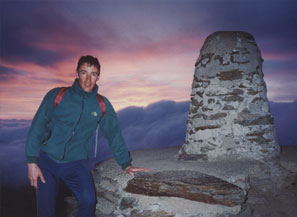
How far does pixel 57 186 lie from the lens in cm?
189

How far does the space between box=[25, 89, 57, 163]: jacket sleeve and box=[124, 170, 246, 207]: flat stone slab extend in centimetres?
129

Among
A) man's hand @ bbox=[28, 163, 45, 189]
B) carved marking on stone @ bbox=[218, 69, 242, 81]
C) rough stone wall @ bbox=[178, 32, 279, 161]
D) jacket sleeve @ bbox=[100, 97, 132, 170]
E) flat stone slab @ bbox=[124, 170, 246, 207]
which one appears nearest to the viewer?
man's hand @ bbox=[28, 163, 45, 189]

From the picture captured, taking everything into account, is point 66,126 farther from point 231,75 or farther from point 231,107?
point 231,75

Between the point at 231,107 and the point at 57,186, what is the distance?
2.73 meters

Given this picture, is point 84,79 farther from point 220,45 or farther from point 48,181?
point 220,45

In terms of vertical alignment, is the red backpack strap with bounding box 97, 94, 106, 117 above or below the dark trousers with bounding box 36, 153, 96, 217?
above

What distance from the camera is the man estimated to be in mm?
1814

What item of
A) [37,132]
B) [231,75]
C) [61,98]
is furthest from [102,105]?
[231,75]

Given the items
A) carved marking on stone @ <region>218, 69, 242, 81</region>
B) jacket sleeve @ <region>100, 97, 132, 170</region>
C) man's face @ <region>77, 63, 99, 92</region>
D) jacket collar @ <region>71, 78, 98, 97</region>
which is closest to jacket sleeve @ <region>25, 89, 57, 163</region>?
jacket collar @ <region>71, 78, 98, 97</region>

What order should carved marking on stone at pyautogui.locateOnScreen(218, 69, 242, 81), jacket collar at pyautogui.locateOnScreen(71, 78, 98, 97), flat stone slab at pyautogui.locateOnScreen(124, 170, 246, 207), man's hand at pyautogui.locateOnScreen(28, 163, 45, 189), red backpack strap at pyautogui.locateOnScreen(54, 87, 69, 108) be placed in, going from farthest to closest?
carved marking on stone at pyautogui.locateOnScreen(218, 69, 242, 81)
flat stone slab at pyautogui.locateOnScreen(124, 170, 246, 207)
jacket collar at pyautogui.locateOnScreen(71, 78, 98, 97)
red backpack strap at pyautogui.locateOnScreen(54, 87, 69, 108)
man's hand at pyautogui.locateOnScreen(28, 163, 45, 189)

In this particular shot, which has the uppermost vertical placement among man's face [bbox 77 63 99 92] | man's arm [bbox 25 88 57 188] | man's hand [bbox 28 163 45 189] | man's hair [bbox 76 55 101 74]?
man's hair [bbox 76 55 101 74]

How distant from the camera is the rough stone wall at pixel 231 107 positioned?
3227 millimetres

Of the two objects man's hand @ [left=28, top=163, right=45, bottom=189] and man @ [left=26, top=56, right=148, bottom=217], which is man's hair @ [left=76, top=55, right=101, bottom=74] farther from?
man's hand @ [left=28, top=163, right=45, bottom=189]

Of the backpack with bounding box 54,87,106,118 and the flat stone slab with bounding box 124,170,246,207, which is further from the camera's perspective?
the flat stone slab with bounding box 124,170,246,207
